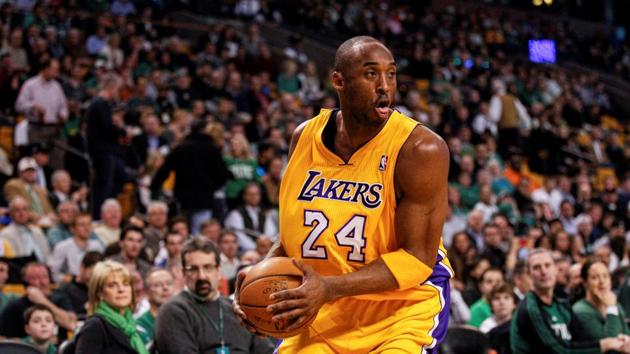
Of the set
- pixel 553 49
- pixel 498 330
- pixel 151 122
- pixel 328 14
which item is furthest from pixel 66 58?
pixel 553 49

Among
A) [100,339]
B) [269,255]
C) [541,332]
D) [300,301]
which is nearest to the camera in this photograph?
[300,301]

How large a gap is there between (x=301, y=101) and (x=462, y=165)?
3.39 metres

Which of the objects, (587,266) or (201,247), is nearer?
(201,247)

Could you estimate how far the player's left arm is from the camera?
168 inches

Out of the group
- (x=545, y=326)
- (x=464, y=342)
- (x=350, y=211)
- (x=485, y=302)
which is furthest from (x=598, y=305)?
(x=350, y=211)

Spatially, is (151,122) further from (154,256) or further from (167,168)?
(154,256)

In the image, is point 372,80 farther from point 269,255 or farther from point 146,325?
point 146,325

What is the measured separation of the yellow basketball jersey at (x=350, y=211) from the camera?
4395 mm

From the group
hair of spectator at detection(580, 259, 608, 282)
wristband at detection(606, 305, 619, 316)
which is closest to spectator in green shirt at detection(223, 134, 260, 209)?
hair of spectator at detection(580, 259, 608, 282)

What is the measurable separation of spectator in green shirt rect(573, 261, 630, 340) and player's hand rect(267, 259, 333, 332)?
482cm

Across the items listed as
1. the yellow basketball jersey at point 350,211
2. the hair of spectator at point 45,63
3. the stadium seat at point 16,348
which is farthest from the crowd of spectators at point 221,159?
the yellow basketball jersey at point 350,211

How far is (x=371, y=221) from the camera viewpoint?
438 cm

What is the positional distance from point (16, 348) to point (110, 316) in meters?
0.63

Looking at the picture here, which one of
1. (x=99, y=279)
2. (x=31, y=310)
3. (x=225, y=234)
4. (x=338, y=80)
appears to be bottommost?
(x=31, y=310)
